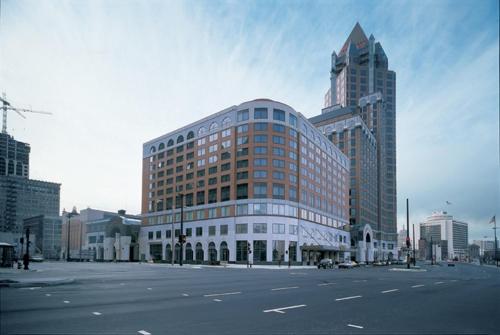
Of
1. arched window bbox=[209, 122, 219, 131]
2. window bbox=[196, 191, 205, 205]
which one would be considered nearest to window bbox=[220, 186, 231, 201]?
window bbox=[196, 191, 205, 205]

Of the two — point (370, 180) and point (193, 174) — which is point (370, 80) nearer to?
point (370, 180)

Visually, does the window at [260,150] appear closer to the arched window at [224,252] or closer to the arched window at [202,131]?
the arched window at [202,131]

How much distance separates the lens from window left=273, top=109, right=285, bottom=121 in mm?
89000

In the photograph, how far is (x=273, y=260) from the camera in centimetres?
8381

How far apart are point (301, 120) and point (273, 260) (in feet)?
113

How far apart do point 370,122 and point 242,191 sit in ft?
338

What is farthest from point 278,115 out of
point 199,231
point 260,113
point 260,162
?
point 199,231

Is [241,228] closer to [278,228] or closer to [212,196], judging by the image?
[278,228]

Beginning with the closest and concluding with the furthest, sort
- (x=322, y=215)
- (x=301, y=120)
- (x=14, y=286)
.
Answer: (x=14, y=286)
(x=301, y=120)
(x=322, y=215)

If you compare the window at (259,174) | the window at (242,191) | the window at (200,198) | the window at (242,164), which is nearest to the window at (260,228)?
the window at (242,191)

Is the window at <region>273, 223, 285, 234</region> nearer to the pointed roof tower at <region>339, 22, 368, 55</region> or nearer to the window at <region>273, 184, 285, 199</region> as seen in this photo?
the window at <region>273, 184, 285, 199</region>

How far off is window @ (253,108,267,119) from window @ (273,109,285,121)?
2.23 meters

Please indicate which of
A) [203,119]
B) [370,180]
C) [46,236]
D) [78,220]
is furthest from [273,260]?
[46,236]

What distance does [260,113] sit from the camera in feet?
292
